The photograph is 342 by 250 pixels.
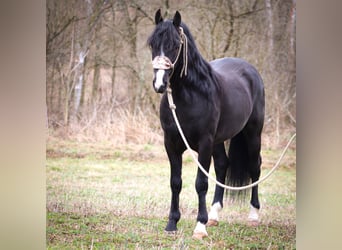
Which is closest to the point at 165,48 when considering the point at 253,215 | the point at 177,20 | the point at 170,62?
the point at 170,62

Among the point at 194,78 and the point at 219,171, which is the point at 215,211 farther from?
the point at 194,78

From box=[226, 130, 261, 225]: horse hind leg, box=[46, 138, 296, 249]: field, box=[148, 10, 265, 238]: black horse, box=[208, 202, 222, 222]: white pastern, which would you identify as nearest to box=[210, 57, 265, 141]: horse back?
box=[148, 10, 265, 238]: black horse

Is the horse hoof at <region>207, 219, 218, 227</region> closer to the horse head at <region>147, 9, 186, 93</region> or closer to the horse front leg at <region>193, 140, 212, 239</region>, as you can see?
the horse front leg at <region>193, 140, 212, 239</region>

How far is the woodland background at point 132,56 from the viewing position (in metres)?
4.56

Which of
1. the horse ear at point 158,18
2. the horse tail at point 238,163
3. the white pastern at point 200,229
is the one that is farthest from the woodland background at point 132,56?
the white pastern at point 200,229

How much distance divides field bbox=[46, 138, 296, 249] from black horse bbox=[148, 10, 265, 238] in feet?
0.30

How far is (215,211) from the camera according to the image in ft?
15.0

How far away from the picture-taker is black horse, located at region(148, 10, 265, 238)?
4168mm

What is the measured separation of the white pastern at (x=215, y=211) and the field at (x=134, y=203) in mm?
47

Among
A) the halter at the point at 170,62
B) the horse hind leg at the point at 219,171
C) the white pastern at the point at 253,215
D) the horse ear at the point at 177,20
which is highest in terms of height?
the horse ear at the point at 177,20

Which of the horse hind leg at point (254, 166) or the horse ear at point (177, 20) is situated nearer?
the horse ear at point (177, 20)

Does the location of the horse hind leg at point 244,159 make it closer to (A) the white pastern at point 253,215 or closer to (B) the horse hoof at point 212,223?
(A) the white pastern at point 253,215
